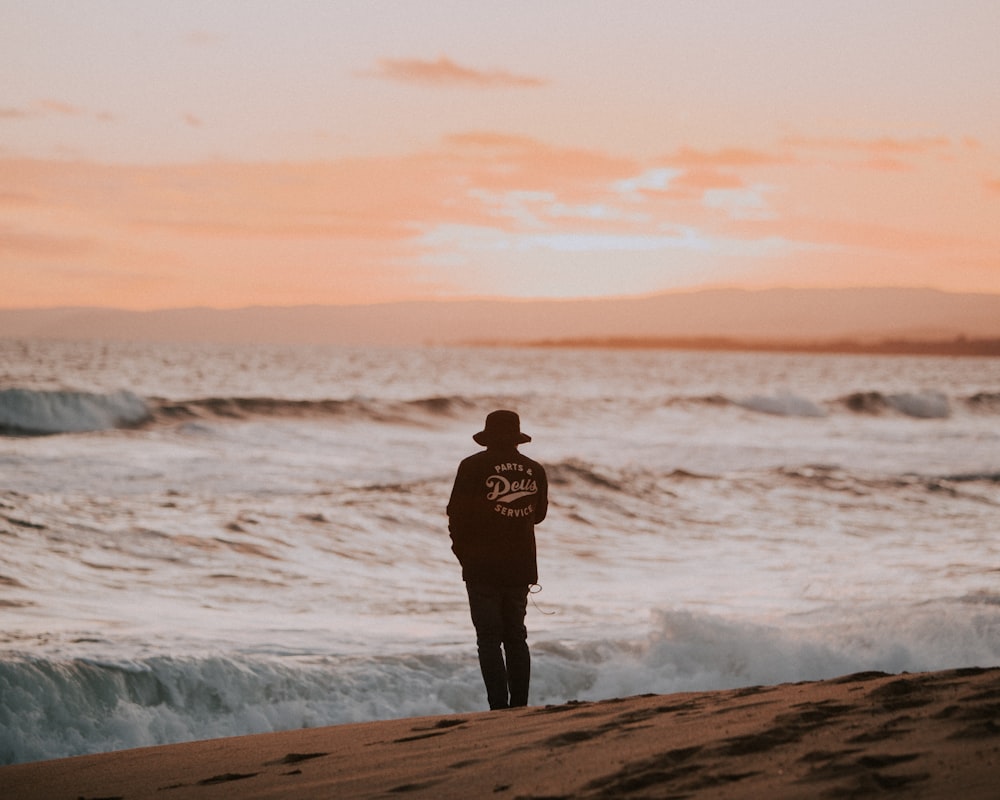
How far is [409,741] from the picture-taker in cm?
509

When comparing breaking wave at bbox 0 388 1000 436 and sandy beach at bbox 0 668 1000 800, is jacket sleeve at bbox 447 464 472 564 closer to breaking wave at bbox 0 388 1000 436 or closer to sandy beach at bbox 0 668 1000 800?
sandy beach at bbox 0 668 1000 800

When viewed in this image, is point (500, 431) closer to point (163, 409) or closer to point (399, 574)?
point (399, 574)

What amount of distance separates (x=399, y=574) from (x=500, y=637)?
21.6ft

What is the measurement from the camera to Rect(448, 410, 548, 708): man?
6000 mm

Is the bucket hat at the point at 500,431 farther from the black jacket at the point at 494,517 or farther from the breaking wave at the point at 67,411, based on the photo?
the breaking wave at the point at 67,411


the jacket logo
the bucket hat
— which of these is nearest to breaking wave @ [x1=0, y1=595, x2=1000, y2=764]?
the jacket logo

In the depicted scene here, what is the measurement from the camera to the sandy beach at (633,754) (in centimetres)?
358

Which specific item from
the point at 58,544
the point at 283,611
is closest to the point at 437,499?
the point at 58,544

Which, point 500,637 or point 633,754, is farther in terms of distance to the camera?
point 500,637

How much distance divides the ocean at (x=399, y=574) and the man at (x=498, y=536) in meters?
1.94

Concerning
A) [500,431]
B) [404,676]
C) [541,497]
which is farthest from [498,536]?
[404,676]

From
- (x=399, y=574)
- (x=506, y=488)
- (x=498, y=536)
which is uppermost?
(x=506, y=488)

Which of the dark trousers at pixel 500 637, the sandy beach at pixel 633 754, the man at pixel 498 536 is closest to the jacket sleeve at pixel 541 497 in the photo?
the man at pixel 498 536

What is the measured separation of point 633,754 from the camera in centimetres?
411
